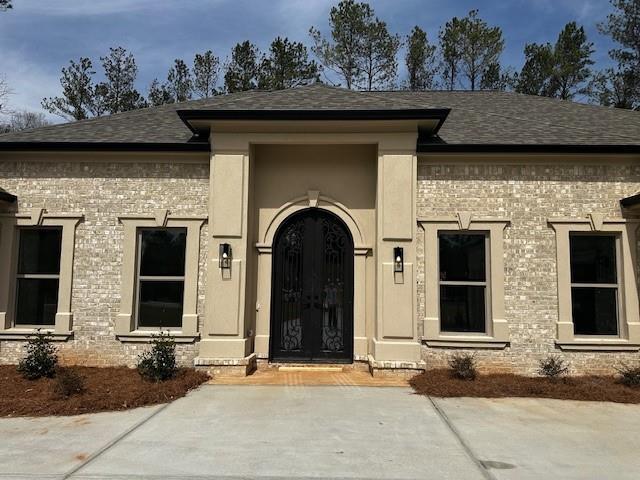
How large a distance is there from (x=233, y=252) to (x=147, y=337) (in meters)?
2.23

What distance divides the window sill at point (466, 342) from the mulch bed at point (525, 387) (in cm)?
50

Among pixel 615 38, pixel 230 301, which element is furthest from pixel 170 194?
pixel 615 38

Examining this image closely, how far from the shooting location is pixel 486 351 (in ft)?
28.0

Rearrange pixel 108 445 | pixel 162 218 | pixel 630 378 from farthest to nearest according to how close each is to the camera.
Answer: pixel 162 218, pixel 630 378, pixel 108 445

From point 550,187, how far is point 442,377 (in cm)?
Answer: 394

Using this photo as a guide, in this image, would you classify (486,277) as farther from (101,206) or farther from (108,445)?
(101,206)

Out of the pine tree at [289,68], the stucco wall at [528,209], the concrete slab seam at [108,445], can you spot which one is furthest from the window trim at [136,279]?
the pine tree at [289,68]

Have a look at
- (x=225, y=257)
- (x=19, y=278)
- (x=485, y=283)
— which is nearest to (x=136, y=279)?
(x=225, y=257)

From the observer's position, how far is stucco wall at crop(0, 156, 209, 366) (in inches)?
351

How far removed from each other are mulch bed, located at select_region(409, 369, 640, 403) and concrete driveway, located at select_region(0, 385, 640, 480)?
11.5 inches

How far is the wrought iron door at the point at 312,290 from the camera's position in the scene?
9.05 meters

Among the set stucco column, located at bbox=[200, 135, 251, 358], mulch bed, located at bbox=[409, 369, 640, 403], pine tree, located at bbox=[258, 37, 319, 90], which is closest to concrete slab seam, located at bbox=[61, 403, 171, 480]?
stucco column, located at bbox=[200, 135, 251, 358]

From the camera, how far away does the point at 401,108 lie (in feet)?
27.7

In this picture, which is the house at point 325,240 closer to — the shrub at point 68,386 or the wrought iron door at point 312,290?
the wrought iron door at point 312,290
